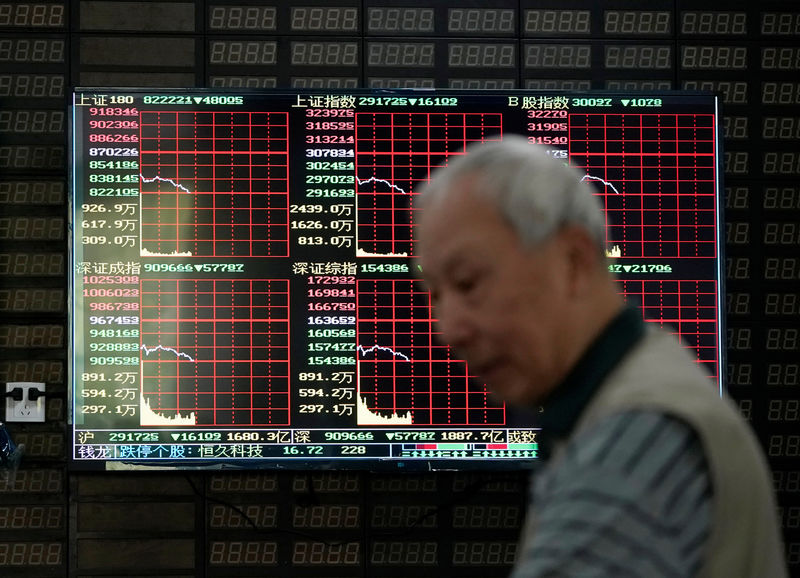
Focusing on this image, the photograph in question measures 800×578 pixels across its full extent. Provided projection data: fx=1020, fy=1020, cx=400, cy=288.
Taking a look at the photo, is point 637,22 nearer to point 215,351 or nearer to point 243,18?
point 243,18

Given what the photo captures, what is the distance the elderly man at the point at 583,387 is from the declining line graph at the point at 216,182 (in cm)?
284

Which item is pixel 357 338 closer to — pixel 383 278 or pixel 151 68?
pixel 383 278

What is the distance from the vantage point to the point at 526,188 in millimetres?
782

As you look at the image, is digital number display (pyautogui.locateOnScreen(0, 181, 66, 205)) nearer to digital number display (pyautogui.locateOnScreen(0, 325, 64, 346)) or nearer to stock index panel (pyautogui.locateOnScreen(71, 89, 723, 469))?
stock index panel (pyautogui.locateOnScreen(71, 89, 723, 469))

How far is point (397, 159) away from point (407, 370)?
2.49 ft

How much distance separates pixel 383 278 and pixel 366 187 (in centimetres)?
33

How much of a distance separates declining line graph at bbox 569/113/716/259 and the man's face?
2957 mm

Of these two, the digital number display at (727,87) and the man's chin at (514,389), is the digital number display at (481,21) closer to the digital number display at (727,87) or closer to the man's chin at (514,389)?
the digital number display at (727,87)

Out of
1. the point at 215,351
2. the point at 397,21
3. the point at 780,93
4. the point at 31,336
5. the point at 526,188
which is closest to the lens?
the point at 526,188

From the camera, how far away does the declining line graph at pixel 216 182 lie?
3.65 metres

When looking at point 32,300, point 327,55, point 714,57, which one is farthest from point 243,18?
point 714,57

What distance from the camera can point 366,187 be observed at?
367 centimetres

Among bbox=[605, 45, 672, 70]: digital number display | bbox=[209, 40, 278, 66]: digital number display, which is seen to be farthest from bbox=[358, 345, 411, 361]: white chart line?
bbox=[605, 45, 672, 70]: digital number display

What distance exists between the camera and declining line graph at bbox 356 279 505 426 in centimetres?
362
